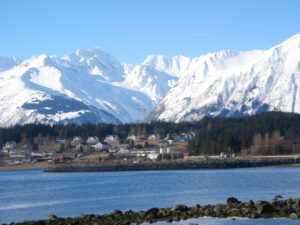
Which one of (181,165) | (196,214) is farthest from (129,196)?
(181,165)

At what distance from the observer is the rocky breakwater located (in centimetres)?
5491

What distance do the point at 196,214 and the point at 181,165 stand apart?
97.2 meters

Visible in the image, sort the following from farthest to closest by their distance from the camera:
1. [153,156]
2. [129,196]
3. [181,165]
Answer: [153,156]
[181,165]
[129,196]

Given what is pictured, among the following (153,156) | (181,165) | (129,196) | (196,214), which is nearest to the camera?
(196,214)

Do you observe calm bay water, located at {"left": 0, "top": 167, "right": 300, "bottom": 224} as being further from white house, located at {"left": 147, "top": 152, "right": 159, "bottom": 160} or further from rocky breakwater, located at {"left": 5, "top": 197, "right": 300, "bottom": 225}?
white house, located at {"left": 147, "top": 152, "right": 159, "bottom": 160}

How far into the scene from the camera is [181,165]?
15412cm

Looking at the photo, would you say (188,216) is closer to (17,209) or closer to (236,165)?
(17,209)

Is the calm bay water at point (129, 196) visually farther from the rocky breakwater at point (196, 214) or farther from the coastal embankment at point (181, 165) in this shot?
the coastal embankment at point (181, 165)

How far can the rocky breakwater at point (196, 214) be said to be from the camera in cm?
5491

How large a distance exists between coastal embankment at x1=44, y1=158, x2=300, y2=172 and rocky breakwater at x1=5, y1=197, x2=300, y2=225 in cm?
8712

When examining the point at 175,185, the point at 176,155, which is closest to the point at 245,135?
the point at 176,155

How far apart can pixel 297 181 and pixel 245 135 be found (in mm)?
88207

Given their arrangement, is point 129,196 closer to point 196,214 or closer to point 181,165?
point 196,214

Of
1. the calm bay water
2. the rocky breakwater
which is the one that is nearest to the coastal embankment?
the calm bay water
